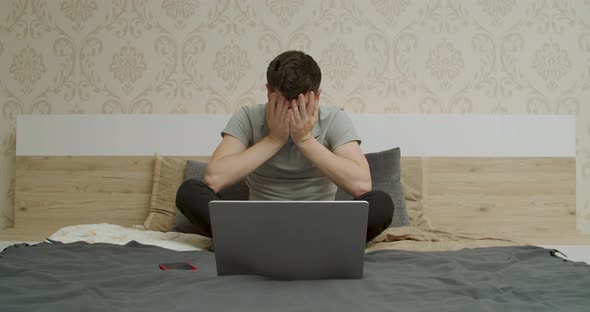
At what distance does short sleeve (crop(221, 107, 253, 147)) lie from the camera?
7.13 feet

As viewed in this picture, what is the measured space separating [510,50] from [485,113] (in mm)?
349

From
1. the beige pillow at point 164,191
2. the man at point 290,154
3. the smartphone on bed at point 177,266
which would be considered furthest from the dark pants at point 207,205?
the beige pillow at point 164,191

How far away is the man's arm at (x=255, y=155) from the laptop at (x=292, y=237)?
2.49 feet

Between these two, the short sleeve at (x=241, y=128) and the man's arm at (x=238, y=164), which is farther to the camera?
the short sleeve at (x=241, y=128)

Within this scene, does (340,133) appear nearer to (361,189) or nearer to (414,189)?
(361,189)

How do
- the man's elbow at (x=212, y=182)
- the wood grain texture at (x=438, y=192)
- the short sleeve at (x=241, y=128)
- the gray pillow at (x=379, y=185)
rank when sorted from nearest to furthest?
the man's elbow at (x=212, y=182) < the short sleeve at (x=241, y=128) < the gray pillow at (x=379, y=185) < the wood grain texture at (x=438, y=192)

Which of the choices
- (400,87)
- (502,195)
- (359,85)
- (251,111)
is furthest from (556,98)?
(251,111)

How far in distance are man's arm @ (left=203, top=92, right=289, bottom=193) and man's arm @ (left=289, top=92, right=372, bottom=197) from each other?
35 millimetres

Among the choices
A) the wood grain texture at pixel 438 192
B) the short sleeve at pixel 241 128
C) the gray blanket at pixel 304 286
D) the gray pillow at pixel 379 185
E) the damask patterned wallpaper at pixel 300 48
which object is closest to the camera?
the gray blanket at pixel 304 286

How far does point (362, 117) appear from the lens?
2.89 metres

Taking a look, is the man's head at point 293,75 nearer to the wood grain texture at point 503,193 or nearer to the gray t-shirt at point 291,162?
the gray t-shirt at point 291,162

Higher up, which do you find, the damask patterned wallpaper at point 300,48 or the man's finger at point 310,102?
the damask patterned wallpaper at point 300,48

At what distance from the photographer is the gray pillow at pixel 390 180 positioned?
2.43 metres

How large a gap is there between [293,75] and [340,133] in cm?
32
